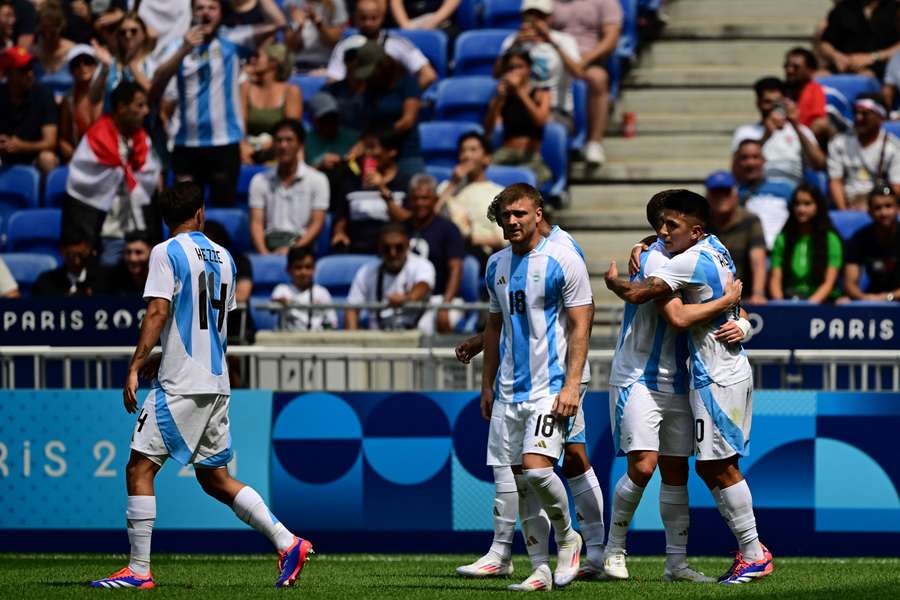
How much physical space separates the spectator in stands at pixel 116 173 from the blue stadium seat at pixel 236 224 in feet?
2.01

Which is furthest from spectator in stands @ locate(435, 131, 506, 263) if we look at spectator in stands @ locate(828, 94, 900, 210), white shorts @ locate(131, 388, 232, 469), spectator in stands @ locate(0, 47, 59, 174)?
white shorts @ locate(131, 388, 232, 469)

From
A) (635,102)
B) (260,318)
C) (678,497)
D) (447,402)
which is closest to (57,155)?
(260,318)

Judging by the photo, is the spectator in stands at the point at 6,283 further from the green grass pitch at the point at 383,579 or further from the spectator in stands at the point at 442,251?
the spectator in stands at the point at 442,251

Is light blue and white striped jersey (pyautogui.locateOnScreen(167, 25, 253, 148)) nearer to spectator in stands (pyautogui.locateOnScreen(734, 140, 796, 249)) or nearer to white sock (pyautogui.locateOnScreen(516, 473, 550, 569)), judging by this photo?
spectator in stands (pyautogui.locateOnScreen(734, 140, 796, 249))

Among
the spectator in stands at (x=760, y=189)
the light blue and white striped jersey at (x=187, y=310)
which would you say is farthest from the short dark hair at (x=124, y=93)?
the light blue and white striped jersey at (x=187, y=310)

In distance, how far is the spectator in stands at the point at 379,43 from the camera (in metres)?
16.0

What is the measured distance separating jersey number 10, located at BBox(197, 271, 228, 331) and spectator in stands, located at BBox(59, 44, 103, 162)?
8.26 m

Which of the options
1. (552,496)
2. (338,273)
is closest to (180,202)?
(552,496)

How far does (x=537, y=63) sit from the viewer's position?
15.7 m

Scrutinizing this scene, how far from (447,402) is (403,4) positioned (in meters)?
7.87

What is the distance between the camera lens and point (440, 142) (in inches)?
628

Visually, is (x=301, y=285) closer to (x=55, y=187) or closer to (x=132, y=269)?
(x=132, y=269)

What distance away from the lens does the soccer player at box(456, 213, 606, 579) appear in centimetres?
845

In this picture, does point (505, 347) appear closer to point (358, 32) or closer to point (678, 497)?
point (678, 497)
